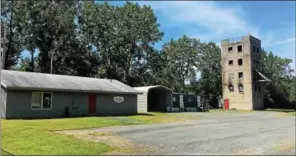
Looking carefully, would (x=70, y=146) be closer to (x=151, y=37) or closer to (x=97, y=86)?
(x=97, y=86)

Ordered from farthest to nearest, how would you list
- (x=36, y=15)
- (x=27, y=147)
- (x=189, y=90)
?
(x=189, y=90), (x=36, y=15), (x=27, y=147)

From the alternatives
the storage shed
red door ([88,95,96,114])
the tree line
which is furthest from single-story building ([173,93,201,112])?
red door ([88,95,96,114])

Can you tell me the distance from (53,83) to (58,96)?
1087 millimetres

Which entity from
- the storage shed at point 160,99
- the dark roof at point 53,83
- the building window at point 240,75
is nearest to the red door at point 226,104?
the building window at point 240,75

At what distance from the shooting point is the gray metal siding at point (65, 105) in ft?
73.2

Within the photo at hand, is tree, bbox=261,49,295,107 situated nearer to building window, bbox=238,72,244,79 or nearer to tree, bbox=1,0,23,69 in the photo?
building window, bbox=238,72,244,79

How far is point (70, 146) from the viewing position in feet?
35.3

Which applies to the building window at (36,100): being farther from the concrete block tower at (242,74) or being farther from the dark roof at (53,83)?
the concrete block tower at (242,74)

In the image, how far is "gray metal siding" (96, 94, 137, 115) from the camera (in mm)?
28109

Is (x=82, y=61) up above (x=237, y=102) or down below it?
above

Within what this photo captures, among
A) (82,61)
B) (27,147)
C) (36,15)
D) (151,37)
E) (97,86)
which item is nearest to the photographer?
(27,147)

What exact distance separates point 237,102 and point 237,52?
321 inches

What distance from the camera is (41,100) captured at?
2398 cm

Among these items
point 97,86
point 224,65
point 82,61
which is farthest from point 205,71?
point 97,86
